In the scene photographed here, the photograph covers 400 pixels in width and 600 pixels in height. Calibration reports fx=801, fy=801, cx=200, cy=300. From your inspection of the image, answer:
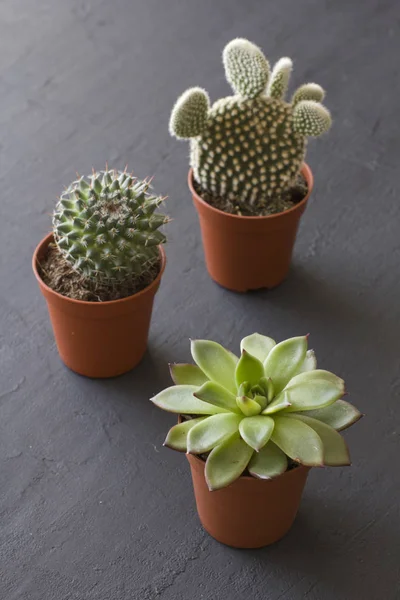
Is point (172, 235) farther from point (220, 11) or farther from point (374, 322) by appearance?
point (220, 11)

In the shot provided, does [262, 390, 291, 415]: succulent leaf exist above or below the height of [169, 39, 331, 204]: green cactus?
below

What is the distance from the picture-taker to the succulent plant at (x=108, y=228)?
5.82 ft

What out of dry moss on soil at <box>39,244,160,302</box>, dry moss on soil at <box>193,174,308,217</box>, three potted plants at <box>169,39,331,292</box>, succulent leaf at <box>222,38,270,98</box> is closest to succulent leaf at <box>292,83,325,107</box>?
three potted plants at <box>169,39,331,292</box>

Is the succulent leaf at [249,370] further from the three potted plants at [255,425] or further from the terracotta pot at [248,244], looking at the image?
the terracotta pot at [248,244]

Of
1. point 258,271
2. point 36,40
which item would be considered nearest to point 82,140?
point 36,40

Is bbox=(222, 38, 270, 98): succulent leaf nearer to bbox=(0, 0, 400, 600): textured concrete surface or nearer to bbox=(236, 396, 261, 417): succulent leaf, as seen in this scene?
bbox=(0, 0, 400, 600): textured concrete surface

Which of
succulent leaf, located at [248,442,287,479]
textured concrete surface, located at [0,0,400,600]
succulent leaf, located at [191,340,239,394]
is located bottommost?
textured concrete surface, located at [0,0,400,600]

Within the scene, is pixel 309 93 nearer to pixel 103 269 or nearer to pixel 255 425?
pixel 103 269

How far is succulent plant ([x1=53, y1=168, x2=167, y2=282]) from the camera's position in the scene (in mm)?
1773

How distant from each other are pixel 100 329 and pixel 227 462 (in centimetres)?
58

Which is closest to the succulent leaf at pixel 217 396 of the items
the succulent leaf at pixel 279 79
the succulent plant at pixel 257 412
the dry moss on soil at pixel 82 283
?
the succulent plant at pixel 257 412

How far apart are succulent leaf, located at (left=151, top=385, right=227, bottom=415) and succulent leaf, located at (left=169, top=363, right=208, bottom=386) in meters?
0.04

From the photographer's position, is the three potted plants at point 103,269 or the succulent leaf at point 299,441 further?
the three potted plants at point 103,269

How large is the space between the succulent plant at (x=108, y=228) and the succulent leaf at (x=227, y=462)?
0.53 meters
